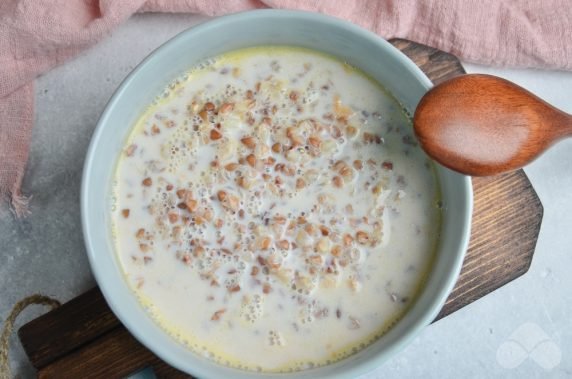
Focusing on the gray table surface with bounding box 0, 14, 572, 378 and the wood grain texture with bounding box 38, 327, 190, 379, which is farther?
the gray table surface with bounding box 0, 14, 572, 378

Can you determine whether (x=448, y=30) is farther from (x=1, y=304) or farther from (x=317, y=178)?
(x=1, y=304)

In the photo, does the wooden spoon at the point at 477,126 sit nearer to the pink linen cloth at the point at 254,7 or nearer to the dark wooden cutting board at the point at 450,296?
the dark wooden cutting board at the point at 450,296

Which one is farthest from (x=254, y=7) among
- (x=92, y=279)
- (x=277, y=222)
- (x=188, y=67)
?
(x=92, y=279)

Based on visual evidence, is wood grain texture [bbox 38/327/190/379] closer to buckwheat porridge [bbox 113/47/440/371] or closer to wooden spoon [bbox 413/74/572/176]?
buckwheat porridge [bbox 113/47/440/371]

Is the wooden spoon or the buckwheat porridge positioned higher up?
the wooden spoon

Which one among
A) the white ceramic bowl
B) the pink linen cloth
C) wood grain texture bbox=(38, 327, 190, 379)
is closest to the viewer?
the white ceramic bowl

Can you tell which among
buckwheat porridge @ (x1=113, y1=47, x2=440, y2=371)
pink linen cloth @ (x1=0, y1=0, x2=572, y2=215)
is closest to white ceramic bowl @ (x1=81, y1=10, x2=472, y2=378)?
buckwheat porridge @ (x1=113, y1=47, x2=440, y2=371)

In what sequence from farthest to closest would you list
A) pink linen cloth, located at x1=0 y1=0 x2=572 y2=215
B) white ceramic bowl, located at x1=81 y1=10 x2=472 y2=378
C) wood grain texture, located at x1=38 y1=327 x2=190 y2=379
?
1. pink linen cloth, located at x1=0 y1=0 x2=572 y2=215
2. wood grain texture, located at x1=38 y1=327 x2=190 y2=379
3. white ceramic bowl, located at x1=81 y1=10 x2=472 y2=378
